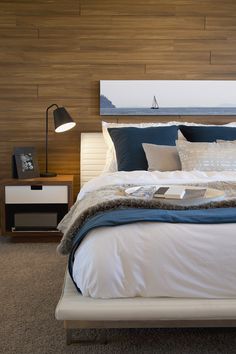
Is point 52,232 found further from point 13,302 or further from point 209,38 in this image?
point 209,38

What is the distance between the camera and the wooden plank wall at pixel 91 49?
381cm

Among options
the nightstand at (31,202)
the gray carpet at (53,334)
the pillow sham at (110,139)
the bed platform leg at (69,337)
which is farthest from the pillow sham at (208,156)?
the bed platform leg at (69,337)

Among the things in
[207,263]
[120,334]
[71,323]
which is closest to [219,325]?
[207,263]

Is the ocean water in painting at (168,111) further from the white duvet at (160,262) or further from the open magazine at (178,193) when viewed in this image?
the white duvet at (160,262)

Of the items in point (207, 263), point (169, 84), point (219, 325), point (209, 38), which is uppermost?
point (209, 38)

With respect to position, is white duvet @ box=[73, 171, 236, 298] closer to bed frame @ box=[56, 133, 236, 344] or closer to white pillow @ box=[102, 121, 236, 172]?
bed frame @ box=[56, 133, 236, 344]

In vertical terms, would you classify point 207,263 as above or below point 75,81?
below

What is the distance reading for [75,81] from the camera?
387 cm

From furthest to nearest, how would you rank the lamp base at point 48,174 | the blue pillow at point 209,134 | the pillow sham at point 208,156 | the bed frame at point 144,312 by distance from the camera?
the lamp base at point 48,174, the blue pillow at point 209,134, the pillow sham at point 208,156, the bed frame at point 144,312

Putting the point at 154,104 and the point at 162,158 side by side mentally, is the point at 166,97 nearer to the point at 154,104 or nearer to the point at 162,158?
the point at 154,104

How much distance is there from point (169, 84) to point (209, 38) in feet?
1.87

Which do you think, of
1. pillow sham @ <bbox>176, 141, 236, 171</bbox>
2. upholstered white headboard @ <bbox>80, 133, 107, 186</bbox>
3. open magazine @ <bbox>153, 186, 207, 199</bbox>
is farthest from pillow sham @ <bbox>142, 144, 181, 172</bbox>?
open magazine @ <bbox>153, 186, 207, 199</bbox>

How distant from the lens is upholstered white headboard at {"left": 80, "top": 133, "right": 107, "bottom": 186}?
3777 millimetres

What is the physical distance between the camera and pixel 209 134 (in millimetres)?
3457
